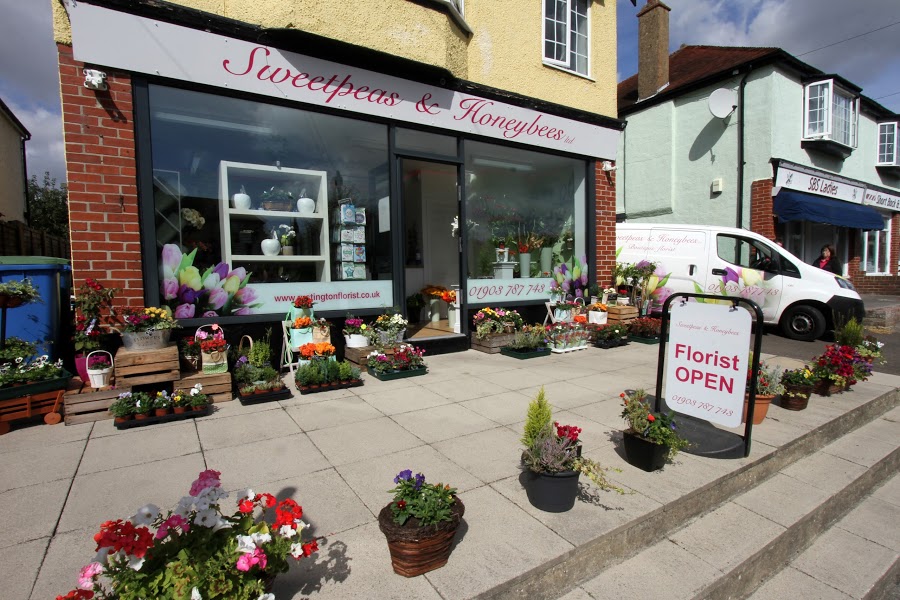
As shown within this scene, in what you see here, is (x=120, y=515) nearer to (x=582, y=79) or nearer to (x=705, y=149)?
(x=582, y=79)

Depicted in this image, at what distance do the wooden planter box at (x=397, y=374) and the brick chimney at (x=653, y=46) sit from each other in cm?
1306

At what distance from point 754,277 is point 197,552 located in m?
10.2

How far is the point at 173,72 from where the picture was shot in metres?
4.94

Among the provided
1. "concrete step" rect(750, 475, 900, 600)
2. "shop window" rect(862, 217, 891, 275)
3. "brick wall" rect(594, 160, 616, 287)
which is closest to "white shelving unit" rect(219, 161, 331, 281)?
"brick wall" rect(594, 160, 616, 287)

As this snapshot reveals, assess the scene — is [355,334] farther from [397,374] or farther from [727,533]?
[727,533]

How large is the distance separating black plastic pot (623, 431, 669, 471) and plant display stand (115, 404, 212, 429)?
3596mm

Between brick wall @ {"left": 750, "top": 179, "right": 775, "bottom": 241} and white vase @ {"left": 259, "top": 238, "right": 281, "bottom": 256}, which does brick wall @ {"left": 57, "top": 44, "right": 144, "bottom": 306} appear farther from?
brick wall @ {"left": 750, "top": 179, "right": 775, "bottom": 241}

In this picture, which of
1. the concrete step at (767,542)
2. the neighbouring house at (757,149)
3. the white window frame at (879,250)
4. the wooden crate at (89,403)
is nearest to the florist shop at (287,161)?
the wooden crate at (89,403)

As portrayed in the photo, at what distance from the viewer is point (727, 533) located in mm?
2713

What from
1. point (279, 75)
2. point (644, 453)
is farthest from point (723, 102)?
point (644, 453)

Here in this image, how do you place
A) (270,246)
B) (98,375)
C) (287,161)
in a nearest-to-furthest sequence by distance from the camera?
(98,375)
(270,246)
(287,161)

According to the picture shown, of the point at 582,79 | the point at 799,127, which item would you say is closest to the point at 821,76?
the point at 799,127

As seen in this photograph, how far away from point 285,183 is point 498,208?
3.79 metres

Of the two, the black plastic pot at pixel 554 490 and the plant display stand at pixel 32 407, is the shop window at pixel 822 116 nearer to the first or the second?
the black plastic pot at pixel 554 490
